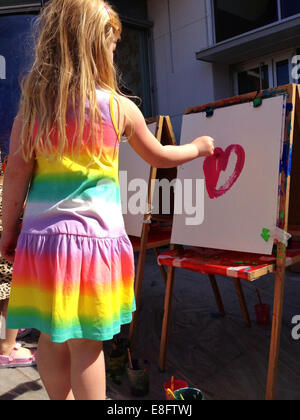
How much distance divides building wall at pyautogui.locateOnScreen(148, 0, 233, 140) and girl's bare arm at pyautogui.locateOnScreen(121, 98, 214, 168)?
391 centimetres

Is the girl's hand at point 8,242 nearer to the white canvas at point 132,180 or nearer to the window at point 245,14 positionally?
the white canvas at point 132,180

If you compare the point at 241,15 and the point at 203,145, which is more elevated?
the point at 241,15

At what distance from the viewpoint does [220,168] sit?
74.9 inches

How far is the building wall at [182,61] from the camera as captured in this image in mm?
4898

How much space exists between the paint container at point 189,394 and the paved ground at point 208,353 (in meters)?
0.31

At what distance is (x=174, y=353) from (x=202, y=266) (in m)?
0.76

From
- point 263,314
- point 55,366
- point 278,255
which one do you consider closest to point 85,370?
point 55,366

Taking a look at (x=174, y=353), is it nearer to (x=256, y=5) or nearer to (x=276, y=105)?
(x=276, y=105)

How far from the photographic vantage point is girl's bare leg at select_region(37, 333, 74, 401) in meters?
1.18

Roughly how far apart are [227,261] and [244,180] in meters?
0.39

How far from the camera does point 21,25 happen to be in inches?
171

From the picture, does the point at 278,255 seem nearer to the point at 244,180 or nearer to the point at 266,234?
the point at 266,234

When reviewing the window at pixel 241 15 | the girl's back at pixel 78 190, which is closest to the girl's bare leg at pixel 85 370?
the girl's back at pixel 78 190

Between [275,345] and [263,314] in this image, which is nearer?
[275,345]
